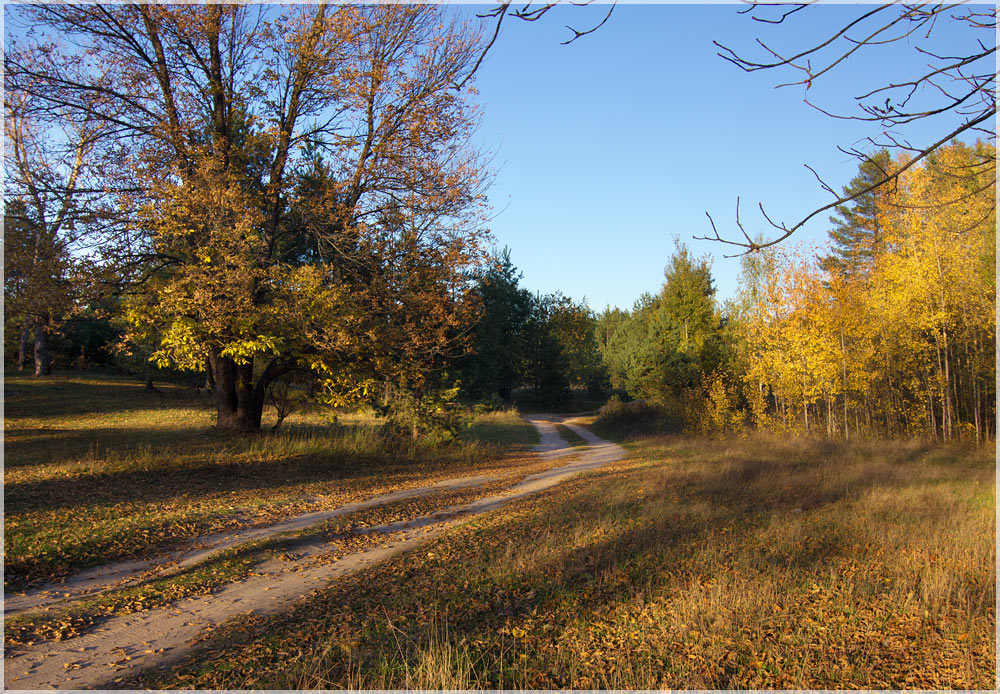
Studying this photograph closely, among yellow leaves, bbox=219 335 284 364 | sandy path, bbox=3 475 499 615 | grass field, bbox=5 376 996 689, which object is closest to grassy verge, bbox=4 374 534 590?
grass field, bbox=5 376 996 689

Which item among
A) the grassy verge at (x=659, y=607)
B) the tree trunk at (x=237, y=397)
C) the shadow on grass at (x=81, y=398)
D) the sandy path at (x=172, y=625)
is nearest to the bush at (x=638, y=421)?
the tree trunk at (x=237, y=397)

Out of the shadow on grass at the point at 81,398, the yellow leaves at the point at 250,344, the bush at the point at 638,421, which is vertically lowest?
the bush at the point at 638,421

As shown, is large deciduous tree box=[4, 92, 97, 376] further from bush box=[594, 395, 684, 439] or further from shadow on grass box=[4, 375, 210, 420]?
bush box=[594, 395, 684, 439]

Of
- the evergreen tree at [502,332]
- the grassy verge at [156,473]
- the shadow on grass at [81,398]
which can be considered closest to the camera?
the grassy verge at [156,473]

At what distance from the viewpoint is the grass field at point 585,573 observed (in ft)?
14.4

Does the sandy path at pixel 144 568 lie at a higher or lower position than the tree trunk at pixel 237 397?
lower

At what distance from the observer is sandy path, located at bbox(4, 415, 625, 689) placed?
4.22 m

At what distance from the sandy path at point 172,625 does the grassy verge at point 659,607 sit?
12.1 inches

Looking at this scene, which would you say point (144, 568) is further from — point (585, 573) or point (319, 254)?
point (319, 254)

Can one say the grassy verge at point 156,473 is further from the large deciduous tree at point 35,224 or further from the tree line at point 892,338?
the tree line at point 892,338

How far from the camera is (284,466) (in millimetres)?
13547

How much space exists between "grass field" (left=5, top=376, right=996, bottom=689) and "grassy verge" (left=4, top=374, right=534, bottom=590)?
7 cm

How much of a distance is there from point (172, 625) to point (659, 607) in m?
4.36

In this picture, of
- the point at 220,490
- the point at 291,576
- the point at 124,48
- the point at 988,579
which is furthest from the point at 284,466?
the point at 988,579
